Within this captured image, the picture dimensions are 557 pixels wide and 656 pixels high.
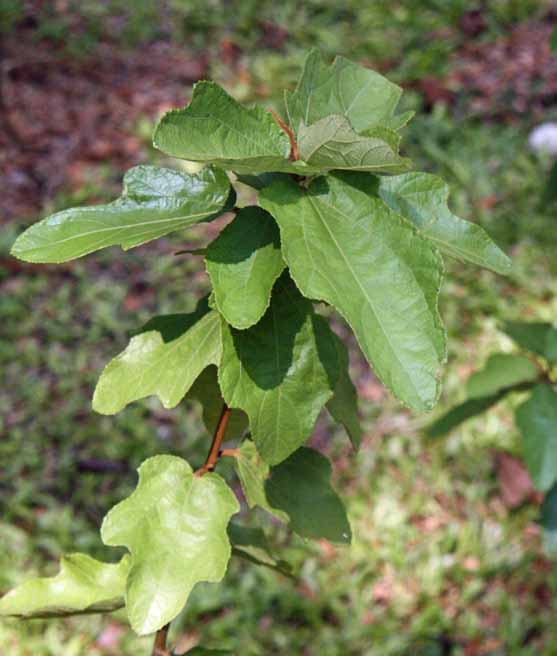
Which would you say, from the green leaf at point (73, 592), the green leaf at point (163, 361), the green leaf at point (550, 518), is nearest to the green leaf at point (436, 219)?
the green leaf at point (163, 361)

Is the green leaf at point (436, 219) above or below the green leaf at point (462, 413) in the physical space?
above

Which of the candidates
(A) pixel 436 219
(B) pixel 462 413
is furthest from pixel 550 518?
(A) pixel 436 219

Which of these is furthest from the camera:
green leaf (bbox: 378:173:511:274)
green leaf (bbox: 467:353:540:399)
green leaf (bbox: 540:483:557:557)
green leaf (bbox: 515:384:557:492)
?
green leaf (bbox: 540:483:557:557)

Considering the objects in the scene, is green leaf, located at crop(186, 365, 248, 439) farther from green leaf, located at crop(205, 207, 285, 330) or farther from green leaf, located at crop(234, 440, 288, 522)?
green leaf, located at crop(205, 207, 285, 330)

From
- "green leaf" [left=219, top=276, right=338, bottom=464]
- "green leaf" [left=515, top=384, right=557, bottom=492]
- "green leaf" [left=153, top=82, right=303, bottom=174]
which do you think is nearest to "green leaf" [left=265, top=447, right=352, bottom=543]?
"green leaf" [left=219, top=276, right=338, bottom=464]

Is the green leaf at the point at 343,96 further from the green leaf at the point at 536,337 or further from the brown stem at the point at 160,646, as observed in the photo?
the green leaf at the point at 536,337

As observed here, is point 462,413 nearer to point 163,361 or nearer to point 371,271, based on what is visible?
point 163,361
